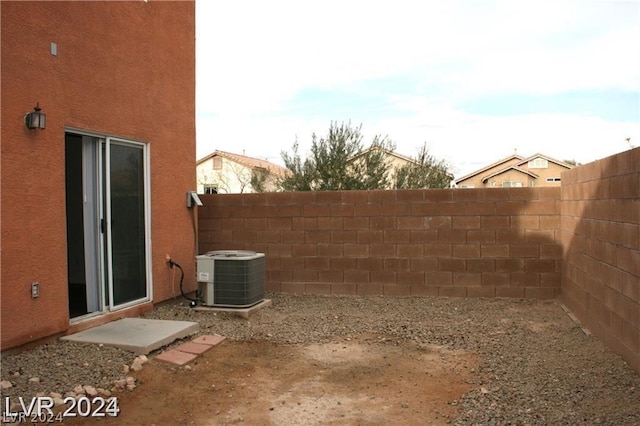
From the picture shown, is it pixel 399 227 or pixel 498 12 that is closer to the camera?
pixel 498 12

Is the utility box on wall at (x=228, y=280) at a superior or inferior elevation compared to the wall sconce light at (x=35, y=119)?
inferior

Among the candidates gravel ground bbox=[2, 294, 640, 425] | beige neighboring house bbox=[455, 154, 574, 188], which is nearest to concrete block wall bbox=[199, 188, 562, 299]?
gravel ground bbox=[2, 294, 640, 425]

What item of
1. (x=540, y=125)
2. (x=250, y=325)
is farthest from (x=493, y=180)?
(x=250, y=325)

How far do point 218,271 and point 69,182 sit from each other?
7.04ft

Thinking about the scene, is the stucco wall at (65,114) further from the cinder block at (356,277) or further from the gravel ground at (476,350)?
the cinder block at (356,277)

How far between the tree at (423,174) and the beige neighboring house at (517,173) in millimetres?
18613

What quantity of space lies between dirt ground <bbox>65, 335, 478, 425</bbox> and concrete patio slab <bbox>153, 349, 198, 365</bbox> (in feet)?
0.27

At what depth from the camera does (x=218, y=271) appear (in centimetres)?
662

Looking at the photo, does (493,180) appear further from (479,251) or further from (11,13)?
(11,13)

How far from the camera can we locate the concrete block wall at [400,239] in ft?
23.7

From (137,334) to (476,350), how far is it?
3.50 metres

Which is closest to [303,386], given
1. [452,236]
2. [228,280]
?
[228,280]

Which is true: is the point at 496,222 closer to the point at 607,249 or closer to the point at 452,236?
the point at 452,236

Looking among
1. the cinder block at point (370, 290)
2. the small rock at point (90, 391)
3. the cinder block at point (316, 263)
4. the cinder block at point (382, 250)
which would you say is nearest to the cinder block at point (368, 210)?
the cinder block at point (382, 250)
